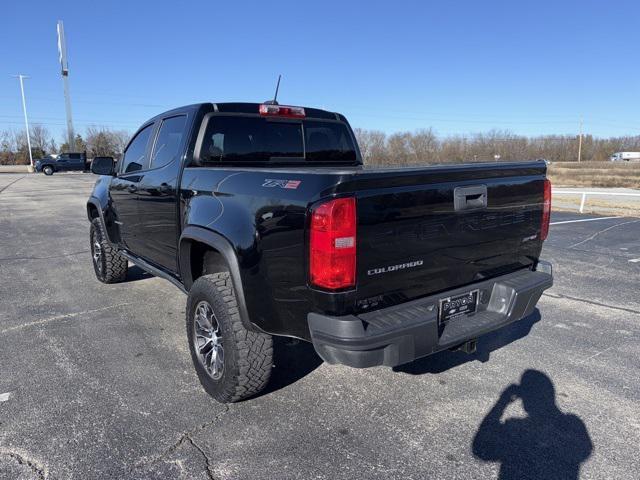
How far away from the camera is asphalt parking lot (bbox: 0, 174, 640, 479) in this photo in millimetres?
2520

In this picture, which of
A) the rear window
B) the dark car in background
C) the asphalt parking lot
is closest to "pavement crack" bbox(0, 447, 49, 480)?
the asphalt parking lot

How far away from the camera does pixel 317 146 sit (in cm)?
443

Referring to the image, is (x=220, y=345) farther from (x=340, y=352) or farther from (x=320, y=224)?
(x=320, y=224)

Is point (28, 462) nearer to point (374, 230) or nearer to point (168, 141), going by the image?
point (374, 230)

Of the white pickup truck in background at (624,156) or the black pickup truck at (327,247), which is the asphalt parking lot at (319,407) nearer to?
the black pickup truck at (327,247)

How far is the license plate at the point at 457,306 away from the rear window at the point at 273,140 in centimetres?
201

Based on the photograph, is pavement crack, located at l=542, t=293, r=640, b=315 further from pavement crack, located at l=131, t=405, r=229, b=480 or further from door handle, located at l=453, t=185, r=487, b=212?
pavement crack, located at l=131, t=405, r=229, b=480

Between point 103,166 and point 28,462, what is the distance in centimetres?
342

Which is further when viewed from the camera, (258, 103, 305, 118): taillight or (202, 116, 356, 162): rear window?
(258, 103, 305, 118): taillight

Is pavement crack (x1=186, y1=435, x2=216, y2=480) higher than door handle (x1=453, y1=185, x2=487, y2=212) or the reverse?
the reverse

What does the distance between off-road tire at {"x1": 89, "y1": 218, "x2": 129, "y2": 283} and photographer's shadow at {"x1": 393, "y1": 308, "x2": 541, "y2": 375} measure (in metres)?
3.80

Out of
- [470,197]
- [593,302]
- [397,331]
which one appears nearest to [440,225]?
[470,197]

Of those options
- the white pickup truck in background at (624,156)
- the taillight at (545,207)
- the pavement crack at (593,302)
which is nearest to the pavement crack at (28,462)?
the taillight at (545,207)

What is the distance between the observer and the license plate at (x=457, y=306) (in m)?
2.81
